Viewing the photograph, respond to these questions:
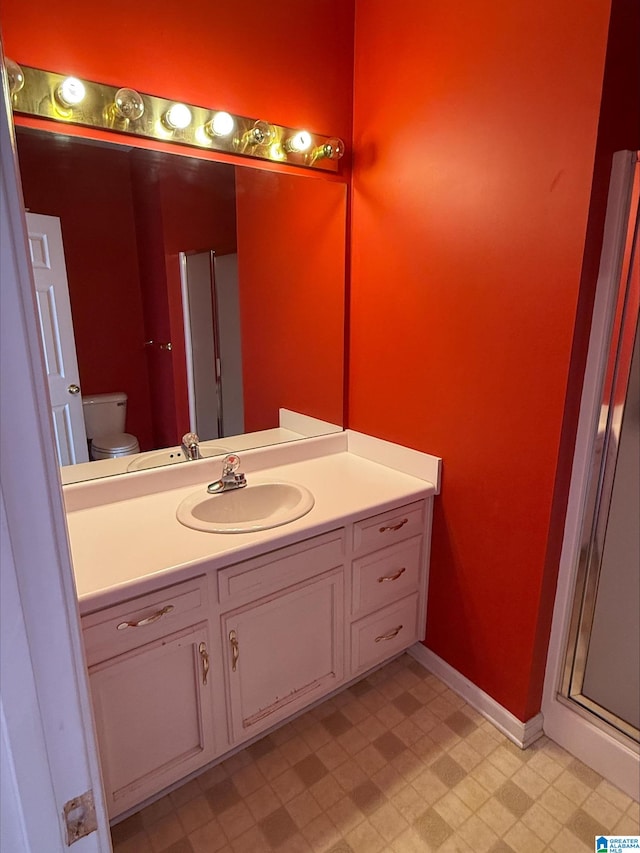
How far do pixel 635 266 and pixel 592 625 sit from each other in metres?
1.04

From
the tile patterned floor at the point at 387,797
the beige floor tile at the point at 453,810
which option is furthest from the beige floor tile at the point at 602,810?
the beige floor tile at the point at 453,810

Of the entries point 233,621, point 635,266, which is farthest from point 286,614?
point 635,266

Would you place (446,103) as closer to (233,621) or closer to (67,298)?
(67,298)

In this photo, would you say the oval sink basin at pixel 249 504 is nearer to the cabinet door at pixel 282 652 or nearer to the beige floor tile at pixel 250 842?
the cabinet door at pixel 282 652

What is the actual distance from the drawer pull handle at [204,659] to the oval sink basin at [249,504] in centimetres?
35

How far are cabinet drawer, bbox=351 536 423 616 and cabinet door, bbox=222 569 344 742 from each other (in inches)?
3.2

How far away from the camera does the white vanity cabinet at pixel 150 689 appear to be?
115 centimetres

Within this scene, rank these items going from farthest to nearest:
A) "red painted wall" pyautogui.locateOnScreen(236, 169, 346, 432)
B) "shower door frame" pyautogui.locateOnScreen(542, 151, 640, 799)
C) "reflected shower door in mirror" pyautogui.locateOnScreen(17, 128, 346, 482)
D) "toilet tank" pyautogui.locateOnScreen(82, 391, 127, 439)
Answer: "red painted wall" pyautogui.locateOnScreen(236, 169, 346, 432), "toilet tank" pyautogui.locateOnScreen(82, 391, 127, 439), "reflected shower door in mirror" pyautogui.locateOnScreen(17, 128, 346, 482), "shower door frame" pyautogui.locateOnScreen(542, 151, 640, 799)

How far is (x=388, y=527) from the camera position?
1.64 meters

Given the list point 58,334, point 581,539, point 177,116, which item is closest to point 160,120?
point 177,116

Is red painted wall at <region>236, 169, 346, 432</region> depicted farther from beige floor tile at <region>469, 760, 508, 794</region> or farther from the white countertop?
beige floor tile at <region>469, 760, 508, 794</region>

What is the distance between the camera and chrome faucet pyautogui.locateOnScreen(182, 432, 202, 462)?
1.73 meters

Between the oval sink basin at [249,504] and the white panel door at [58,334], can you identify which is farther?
the oval sink basin at [249,504]

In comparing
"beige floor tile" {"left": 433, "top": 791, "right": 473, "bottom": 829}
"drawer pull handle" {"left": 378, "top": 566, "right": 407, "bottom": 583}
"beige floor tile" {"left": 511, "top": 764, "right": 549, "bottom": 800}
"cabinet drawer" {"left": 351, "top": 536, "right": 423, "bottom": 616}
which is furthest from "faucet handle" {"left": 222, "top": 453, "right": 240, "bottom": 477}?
"beige floor tile" {"left": 511, "top": 764, "right": 549, "bottom": 800}
